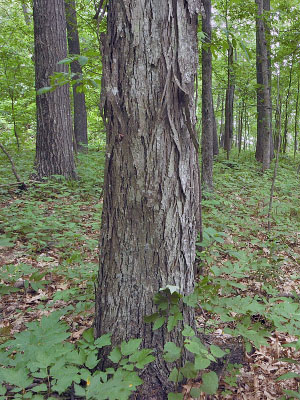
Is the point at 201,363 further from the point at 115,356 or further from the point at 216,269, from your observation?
the point at 216,269

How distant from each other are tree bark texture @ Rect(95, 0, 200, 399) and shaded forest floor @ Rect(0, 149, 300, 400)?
330 mm

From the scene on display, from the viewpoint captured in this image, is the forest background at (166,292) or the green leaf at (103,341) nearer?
the forest background at (166,292)

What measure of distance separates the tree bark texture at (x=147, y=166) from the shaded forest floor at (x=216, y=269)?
0.33 metres

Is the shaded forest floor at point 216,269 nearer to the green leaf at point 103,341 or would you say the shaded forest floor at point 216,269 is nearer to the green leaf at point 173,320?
the green leaf at point 173,320

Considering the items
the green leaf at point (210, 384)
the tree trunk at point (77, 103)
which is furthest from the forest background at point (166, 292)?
the tree trunk at point (77, 103)

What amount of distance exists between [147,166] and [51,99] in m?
5.10

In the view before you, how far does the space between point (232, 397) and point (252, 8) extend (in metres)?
9.54

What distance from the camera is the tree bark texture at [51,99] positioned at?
5.95 m

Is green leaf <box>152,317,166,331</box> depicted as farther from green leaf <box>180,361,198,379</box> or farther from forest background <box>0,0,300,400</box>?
green leaf <box>180,361,198,379</box>

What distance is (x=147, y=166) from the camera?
1.71 meters

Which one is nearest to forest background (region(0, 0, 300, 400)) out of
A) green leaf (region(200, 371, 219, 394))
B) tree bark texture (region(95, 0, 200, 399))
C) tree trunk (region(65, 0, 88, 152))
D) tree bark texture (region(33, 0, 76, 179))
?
green leaf (region(200, 371, 219, 394))

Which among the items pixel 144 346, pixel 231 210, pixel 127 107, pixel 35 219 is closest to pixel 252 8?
pixel 231 210

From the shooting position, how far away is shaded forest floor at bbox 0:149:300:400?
→ 207 centimetres

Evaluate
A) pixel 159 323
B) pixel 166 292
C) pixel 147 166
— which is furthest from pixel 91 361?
pixel 147 166
